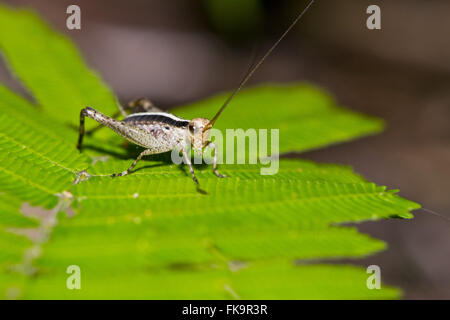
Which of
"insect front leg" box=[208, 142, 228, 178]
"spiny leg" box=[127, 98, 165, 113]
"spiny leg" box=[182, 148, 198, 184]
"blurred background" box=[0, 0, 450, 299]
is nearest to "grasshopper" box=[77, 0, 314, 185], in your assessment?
"insect front leg" box=[208, 142, 228, 178]

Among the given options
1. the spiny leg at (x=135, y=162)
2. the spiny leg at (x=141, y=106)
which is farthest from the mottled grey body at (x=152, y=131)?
the spiny leg at (x=141, y=106)

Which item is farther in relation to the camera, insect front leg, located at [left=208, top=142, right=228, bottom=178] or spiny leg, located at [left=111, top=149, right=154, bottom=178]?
insect front leg, located at [left=208, top=142, right=228, bottom=178]

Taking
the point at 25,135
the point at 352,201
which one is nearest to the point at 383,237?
the point at 352,201

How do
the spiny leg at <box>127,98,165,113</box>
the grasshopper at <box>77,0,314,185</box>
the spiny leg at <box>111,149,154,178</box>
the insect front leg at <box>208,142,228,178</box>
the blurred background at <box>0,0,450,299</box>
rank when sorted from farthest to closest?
the blurred background at <box>0,0,450,299</box> → the spiny leg at <box>127,98,165,113</box> → the grasshopper at <box>77,0,314,185</box> → the insect front leg at <box>208,142,228,178</box> → the spiny leg at <box>111,149,154,178</box>

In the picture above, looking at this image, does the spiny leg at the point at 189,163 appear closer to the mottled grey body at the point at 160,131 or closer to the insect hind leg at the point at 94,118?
the mottled grey body at the point at 160,131

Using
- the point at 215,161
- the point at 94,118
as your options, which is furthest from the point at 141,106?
the point at 215,161

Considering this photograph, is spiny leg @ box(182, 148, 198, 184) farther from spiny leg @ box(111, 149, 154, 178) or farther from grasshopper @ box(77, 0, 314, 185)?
spiny leg @ box(111, 149, 154, 178)

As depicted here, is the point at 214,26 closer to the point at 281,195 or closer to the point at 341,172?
the point at 341,172

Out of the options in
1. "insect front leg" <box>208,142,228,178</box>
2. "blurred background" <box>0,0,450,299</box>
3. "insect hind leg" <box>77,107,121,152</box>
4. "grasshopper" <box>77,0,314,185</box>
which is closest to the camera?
"insect front leg" <box>208,142,228,178</box>
